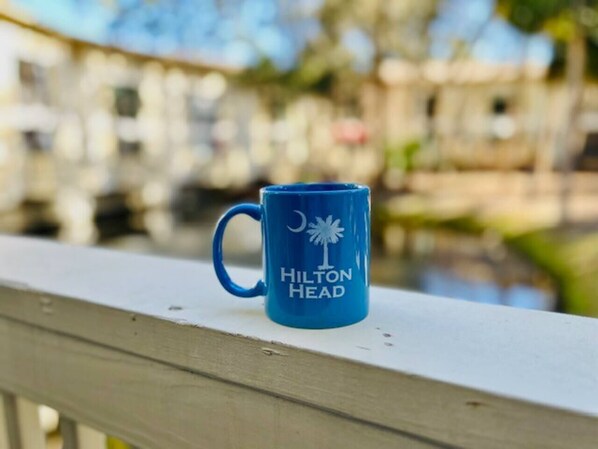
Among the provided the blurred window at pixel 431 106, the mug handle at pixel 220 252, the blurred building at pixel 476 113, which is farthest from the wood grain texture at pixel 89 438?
the blurred window at pixel 431 106

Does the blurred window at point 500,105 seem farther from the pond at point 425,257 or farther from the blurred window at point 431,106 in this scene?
the pond at point 425,257

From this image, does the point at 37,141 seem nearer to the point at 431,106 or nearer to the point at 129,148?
the point at 129,148

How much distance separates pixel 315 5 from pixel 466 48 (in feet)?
8.97

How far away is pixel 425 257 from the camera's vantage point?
204 inches

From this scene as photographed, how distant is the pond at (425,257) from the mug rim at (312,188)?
10.1ft

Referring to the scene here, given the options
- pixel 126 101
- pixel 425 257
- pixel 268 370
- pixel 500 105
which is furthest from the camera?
pixel 500 105

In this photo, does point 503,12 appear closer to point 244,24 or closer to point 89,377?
point 244,24

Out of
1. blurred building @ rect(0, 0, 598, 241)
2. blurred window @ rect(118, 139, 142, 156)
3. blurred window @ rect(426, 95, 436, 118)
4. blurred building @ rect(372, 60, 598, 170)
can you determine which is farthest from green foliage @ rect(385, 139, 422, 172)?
blurred window @ rect(118, 139, 142, 156)

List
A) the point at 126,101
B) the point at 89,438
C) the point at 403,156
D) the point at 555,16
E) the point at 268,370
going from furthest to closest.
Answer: the point at 403,156
the point at 555,16
the point at 126,101
the point at 89,438
the point at 268,370

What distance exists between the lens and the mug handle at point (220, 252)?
49cm

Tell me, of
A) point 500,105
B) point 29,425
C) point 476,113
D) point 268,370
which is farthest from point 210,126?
point 268,370

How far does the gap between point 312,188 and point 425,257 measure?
485cm

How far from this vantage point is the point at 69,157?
5840mm

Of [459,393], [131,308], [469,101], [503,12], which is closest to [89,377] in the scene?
[131,308]
